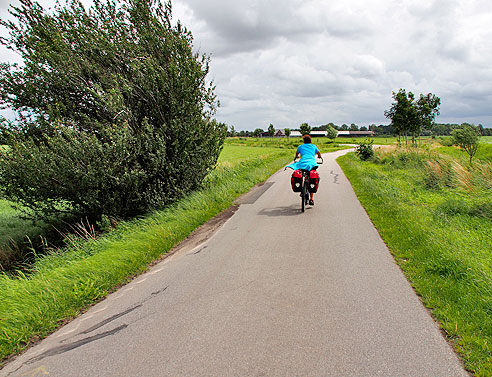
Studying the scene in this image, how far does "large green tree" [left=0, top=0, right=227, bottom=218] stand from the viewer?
779 cm

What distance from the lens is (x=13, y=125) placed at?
8.20m

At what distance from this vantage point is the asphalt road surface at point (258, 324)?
9.07ft

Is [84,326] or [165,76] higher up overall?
[165,76]

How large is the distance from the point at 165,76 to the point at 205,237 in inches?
202

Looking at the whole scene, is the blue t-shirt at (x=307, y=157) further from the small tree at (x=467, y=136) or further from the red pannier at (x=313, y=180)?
the small tree at (x=467, y=136)

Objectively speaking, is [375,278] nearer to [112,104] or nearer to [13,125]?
[112,104]

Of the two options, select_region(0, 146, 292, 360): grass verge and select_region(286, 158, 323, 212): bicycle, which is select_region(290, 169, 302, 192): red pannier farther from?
select_region(0, 146, 292, 360): grass verge

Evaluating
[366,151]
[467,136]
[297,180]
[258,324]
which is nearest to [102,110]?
[297,180]

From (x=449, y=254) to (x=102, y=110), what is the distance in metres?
8.55

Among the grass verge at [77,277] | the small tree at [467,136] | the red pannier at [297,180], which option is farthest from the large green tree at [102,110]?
the small tree at [467,136]

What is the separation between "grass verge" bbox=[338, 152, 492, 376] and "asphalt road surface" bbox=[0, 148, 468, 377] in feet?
0.62

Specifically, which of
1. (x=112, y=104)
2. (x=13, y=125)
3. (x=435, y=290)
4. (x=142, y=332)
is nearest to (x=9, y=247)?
(x=13, y=125)

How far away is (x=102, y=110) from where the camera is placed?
897cm

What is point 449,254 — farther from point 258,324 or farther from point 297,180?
point 297,180
